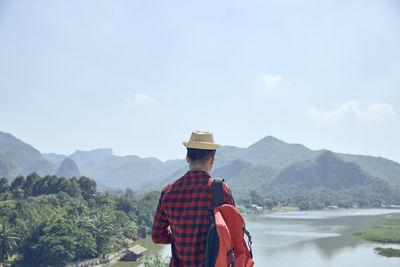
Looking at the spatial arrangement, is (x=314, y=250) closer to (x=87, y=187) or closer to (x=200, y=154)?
(x=87, y=187)

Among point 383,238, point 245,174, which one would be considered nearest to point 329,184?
point 245,174

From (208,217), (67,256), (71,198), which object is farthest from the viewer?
(71,198)

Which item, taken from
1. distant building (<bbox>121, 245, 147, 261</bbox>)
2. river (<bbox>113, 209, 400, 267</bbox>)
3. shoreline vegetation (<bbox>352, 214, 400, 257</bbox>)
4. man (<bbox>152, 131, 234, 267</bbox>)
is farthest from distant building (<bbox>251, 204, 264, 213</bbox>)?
man (<bbox>152, 131, 234, 267</bbox>)

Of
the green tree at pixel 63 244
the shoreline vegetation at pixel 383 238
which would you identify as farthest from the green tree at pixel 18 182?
the shoreline vegetation at pixel 383 238

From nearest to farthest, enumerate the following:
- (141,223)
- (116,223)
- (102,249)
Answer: (102,249) < (116,223) < (141,223)

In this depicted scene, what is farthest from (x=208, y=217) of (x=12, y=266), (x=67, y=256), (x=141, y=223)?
(x=141, y=223)

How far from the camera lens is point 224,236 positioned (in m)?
1.75

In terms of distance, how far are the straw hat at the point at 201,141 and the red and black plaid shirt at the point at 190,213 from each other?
0.15 m

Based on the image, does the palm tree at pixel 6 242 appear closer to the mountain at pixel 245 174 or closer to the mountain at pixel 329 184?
the mountain at pixel 329 184

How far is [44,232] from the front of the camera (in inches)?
956

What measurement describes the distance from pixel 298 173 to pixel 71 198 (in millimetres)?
116828

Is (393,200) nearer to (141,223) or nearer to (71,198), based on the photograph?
(141,223)

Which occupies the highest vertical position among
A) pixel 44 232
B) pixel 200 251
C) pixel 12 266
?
pixel 200 251

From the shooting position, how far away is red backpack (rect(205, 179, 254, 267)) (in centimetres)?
175
